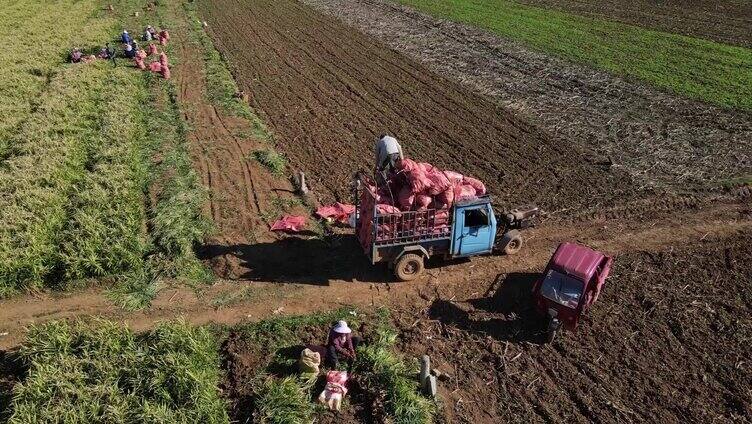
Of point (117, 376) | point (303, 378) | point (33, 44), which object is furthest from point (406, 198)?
point (33, 44)

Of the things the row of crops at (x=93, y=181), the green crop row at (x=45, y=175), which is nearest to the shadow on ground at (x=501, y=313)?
the row of crops at (x=93, y=181)

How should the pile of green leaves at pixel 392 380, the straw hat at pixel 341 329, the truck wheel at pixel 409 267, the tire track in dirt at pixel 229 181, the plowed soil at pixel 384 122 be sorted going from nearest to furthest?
the pile of green leaves at pixel 392 380 → the straw hat at pixel 341 329 → the truck wheel at pixel 409 267 → the tire track in dirt at pixel 229 181 → the plowed soil at pixel 384 122

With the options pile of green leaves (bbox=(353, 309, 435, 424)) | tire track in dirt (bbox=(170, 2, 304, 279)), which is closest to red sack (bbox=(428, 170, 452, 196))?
pile of green leaves (bbox=(353, 309, 435, 424))

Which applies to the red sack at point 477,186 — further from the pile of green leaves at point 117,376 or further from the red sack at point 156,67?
the red sack at point 156,67

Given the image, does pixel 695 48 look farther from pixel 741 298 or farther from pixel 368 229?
pixel 368 229

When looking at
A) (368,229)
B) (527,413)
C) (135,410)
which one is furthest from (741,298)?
(135,410)

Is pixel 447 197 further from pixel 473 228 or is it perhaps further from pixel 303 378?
pixel 303 378
